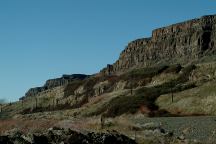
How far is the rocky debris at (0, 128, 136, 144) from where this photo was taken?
28147 millimetres

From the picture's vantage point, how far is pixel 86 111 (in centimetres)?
9950

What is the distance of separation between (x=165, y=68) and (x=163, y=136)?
9483 centimetres

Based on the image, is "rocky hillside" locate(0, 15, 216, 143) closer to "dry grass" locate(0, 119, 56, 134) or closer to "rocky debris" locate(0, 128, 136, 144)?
"dry grass" locate(0, 119, 56, 134)

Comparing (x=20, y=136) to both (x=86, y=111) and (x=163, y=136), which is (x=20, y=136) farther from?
(x=86, y=111)

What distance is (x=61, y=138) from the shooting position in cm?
2884

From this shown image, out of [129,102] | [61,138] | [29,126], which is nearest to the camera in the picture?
[61,138]

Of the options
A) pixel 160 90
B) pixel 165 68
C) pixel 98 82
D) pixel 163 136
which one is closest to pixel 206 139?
Answer: pixel 163 136

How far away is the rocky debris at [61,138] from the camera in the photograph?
92.3 feet

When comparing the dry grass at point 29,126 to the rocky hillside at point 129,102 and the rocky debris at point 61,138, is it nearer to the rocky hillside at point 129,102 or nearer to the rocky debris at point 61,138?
the rocky hillside at point 129,102

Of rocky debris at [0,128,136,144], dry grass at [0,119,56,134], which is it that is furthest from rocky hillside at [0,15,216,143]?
rocky debris at [0,128,136,144]

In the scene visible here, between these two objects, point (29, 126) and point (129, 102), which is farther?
point (129, 102)

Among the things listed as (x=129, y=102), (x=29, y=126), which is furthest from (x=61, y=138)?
(x=129, y=102)

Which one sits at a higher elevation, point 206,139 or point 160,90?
point 160,90

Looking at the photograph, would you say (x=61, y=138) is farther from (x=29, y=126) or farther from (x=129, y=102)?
(x=129, y=102)
